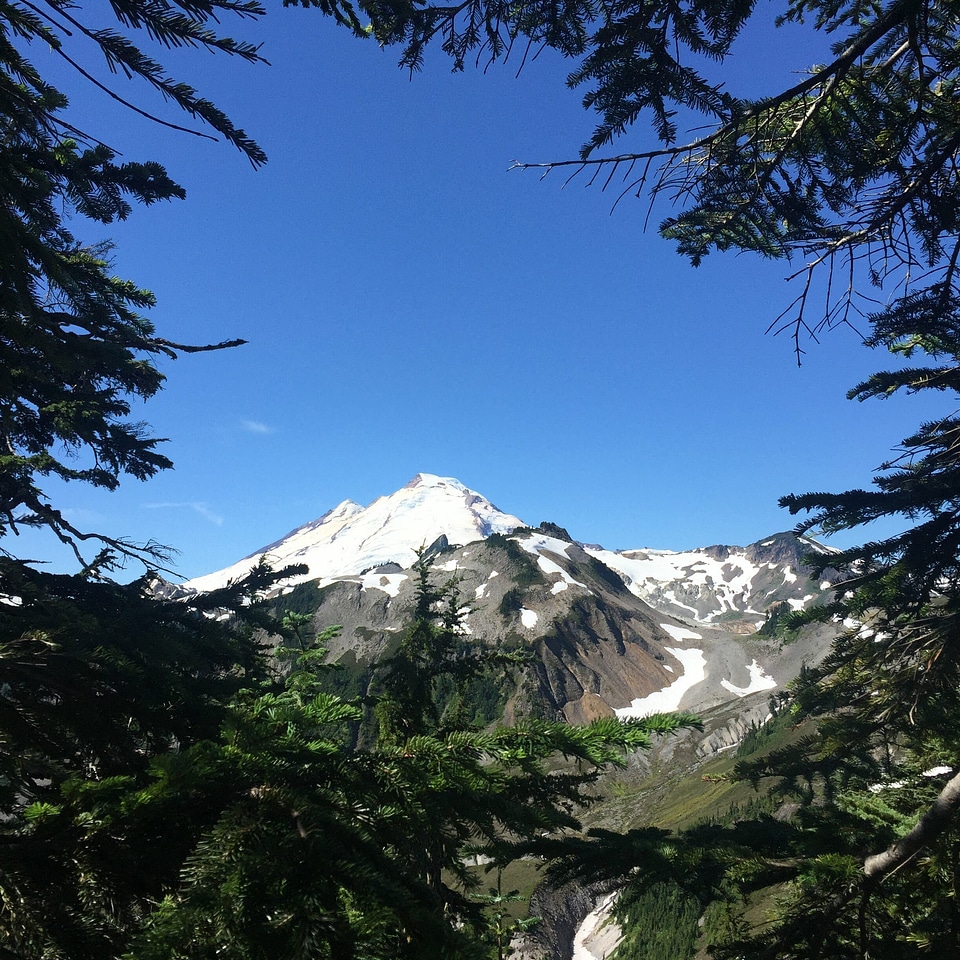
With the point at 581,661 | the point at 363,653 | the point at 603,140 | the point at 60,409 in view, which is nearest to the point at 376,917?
the point at 603,140

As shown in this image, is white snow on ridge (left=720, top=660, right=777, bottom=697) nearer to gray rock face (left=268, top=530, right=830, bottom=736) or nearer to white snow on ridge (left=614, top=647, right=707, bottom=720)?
gray rock face (left=268, top=530, right=830, bottom=736)

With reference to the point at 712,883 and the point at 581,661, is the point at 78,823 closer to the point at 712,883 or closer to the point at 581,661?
the point at 712,883

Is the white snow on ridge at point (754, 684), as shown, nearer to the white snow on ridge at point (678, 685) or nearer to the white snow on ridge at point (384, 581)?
the white snow on ridge at point (678, 685)

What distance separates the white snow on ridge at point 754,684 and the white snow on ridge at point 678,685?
25.3 feet

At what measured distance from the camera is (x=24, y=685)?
12.3ft

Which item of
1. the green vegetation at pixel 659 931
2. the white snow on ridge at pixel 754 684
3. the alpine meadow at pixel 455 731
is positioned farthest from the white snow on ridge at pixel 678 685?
the alpine meadow at pixel 455 731

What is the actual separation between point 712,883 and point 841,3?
7413 millimetres

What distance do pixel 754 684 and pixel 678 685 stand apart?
24.5 metres

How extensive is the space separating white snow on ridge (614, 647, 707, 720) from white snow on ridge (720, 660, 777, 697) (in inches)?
304

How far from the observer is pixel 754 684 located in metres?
171

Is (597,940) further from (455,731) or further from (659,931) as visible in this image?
(455,731)

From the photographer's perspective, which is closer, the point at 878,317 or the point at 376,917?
the point at 376,917

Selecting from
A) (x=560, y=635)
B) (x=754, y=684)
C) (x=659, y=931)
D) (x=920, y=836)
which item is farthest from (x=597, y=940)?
(x=920, y=836)

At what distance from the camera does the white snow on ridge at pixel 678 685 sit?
5920 inches
